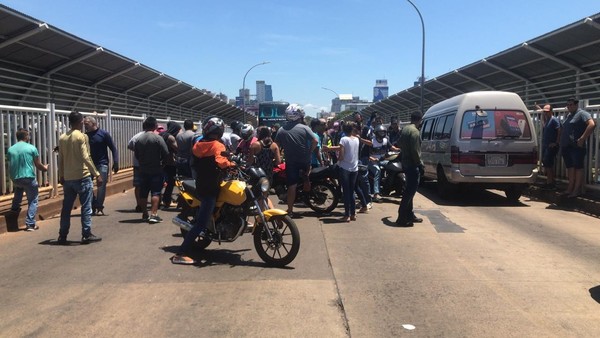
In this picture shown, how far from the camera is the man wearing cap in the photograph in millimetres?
10719

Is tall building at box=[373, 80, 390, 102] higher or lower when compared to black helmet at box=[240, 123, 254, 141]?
higher

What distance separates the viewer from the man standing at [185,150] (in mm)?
10023

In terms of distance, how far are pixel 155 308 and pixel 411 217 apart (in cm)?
510

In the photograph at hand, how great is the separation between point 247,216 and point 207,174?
741 millimetres

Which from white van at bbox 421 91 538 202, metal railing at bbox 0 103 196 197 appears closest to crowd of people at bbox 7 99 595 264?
white van at bbox 421 91 538 202

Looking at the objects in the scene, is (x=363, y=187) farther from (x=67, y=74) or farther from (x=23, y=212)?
(x=67, y=74)

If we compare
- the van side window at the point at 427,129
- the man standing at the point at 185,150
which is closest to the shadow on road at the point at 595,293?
the man standing at the point at 185,150

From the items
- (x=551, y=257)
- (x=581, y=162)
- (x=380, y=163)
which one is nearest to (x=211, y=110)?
(x=380, y=163)

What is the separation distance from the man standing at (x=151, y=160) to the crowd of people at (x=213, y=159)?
2 cm

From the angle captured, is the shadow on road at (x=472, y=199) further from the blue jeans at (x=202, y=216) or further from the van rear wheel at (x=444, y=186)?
the blue jeans at (x=202, y=216)

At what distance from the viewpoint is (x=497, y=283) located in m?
5.19

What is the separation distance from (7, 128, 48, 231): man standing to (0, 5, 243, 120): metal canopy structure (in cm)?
477

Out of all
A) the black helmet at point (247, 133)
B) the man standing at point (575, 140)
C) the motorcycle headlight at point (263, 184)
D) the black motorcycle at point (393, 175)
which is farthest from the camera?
the black motorcycle at point (393, 175)

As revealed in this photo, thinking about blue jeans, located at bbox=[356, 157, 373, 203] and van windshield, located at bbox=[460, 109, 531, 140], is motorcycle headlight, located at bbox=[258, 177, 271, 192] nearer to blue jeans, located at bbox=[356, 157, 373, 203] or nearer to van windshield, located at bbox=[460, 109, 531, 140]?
blue jeans, located at bbox=[356, 157, 373, 203]
